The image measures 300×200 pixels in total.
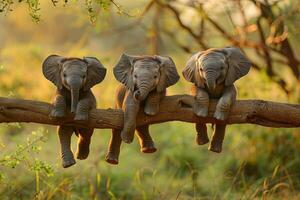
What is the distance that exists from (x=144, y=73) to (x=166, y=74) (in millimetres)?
189

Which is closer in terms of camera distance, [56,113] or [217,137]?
[56,113]

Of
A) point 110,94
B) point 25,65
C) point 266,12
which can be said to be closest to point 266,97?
point 266,12

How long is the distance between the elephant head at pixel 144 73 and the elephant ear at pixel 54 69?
33 cm

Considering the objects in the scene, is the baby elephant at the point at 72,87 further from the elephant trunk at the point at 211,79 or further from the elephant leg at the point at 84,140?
the elephant trunk at the point at 211,79

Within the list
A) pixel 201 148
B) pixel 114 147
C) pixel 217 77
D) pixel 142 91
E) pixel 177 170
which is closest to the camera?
pixel 142 91

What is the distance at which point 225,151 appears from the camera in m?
7.88

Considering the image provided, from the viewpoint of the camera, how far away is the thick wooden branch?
13.2 feet

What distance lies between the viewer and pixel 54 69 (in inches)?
163

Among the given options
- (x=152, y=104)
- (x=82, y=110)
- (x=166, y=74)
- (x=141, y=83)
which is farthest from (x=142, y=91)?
(x=82, y=110)

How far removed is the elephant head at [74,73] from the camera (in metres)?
3.95

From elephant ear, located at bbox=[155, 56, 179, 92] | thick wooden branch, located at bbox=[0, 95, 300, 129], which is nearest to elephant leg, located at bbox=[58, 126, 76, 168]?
thick wooden branch, located at bbox=[0, 95, 300, 129]

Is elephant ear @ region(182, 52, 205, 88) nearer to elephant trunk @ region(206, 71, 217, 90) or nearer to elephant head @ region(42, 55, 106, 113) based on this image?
elephant trunk @ region(206, 71, 217, 90)

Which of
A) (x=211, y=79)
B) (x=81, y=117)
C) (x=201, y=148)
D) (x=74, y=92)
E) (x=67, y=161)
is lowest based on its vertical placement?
(x=201, y=148)

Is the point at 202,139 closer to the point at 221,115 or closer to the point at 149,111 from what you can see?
the point at 221,115
